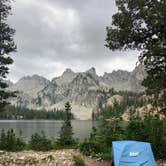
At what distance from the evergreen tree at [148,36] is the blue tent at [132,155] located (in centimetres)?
519

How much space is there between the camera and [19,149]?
19.7 metres

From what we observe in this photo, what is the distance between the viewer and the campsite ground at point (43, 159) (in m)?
16.7

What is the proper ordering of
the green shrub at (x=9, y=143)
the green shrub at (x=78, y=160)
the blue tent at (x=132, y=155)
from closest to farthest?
the blue tent at (x=132, y=155) < the green shrub at (x=78, y=160) < the green shrub at (x=9, y=143)

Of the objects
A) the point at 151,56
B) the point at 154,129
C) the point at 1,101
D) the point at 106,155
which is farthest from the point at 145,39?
the point at 1,101

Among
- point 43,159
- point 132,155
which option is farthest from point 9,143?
point 132,155

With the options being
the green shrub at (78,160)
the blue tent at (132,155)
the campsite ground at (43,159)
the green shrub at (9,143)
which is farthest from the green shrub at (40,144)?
the blue tent at (132,155)

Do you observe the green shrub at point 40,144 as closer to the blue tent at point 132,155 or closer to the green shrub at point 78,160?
the green shrub at point 78,160

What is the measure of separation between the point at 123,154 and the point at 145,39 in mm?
8377

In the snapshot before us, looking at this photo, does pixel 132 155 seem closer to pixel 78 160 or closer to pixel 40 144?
pixel 78 160

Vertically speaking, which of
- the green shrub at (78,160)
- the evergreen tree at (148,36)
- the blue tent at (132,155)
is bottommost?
the green shrub at (78,160)

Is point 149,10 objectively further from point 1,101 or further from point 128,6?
point 1,101

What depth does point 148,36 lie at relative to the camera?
20.0 m

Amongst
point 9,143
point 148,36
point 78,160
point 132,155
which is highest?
point 148,36

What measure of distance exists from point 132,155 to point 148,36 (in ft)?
27.4
